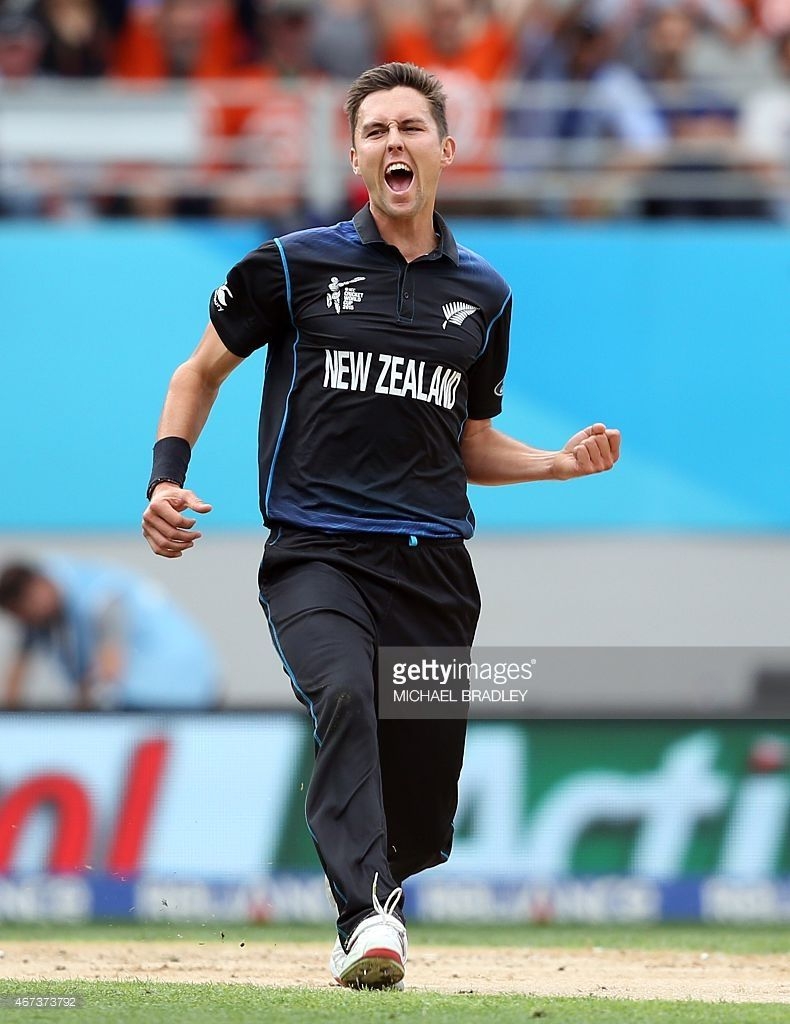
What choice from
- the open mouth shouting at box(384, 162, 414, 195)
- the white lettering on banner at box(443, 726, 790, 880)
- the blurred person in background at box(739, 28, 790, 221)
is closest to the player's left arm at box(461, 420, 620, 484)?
the open mouth shouting at box(384, 162, 414, 195)

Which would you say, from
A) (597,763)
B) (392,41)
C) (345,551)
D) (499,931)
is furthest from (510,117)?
(345,551)

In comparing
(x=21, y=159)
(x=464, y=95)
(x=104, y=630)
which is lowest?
(x=104, y=630)

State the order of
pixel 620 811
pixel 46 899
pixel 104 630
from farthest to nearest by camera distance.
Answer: pixel 104 630, pixel 620 811, pixel 46 899

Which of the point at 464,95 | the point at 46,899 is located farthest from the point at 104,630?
the point at 464,95

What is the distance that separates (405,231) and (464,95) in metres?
7.33

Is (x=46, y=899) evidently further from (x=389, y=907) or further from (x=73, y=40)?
(x=73, y=40)

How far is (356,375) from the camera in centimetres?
541

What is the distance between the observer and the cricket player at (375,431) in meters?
5.37

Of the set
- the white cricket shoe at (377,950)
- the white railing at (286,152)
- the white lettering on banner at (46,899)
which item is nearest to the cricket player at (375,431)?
the white cricket shoe at (377,950)

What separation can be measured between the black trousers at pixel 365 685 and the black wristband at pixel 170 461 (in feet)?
1.15

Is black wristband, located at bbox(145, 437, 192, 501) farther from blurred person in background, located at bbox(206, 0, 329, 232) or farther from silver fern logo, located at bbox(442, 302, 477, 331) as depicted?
blurred person in background, located at bbox(206, 0, 329, 232)

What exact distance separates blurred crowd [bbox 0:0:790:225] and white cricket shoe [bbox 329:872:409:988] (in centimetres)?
846

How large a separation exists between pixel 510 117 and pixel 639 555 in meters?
3.24

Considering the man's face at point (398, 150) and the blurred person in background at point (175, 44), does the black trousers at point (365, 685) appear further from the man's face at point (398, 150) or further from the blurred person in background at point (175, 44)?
the blurred person in background at point (175, 44)
